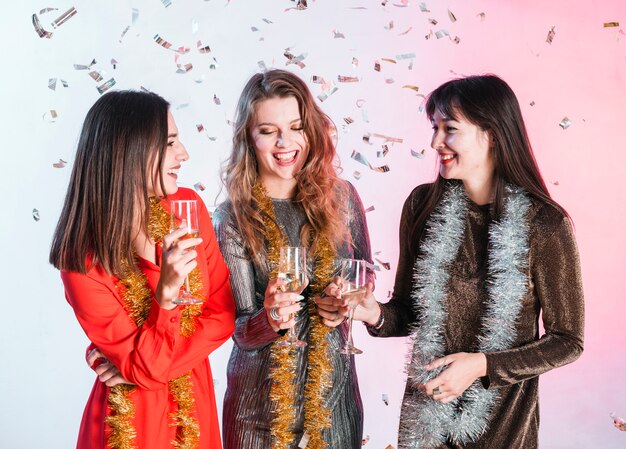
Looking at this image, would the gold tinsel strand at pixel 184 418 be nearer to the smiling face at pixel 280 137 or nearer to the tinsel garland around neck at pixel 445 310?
the tinsel garland around neck at pixel 445 310

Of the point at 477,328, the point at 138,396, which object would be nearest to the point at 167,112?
the point at 138,396

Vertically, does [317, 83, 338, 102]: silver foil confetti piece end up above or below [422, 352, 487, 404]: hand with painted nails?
above

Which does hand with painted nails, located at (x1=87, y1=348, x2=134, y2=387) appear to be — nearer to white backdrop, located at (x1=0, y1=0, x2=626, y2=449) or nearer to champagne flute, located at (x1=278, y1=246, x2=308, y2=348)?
champagne flute, located at (x1=278, y1=246, x2=308, y2=348)

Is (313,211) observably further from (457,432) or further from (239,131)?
(457,432)

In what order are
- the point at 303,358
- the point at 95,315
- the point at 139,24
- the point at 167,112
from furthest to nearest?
the point at 139,24
the point at 303,358
the point at 167,112
the point at 95,315

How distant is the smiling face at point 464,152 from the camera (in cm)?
231

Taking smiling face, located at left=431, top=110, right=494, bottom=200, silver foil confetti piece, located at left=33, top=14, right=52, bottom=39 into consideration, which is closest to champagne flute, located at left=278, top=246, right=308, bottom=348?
smiling face, located at left=431, top=110, right=494, bottom=200

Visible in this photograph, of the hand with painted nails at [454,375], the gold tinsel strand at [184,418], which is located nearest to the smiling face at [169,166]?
the gold tinsel strand at [184,418]

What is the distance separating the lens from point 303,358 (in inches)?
102

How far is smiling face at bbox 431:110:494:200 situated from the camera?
2.31 metres

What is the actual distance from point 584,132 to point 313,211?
255cm

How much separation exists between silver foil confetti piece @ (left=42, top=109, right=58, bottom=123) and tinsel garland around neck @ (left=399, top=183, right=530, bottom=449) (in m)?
2.83

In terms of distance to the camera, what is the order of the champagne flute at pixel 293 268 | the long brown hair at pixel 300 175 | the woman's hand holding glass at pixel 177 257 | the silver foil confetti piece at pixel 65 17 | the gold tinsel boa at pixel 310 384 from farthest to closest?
the silver foil confetti piece at pixel 65 17, the long brown hair at pixel 300 175, the gold tinsel boa at pixel 310 384, the champagne flute at pixel 293 268, the woman's hand holding glass at pixel 177 257

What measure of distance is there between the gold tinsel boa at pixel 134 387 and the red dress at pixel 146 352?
0.8 inches
